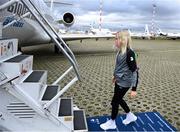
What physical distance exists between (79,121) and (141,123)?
1.05 m

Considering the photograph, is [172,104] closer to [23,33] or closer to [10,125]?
[10,125]

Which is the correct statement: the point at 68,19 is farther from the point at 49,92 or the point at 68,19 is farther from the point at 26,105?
the point at 26,105

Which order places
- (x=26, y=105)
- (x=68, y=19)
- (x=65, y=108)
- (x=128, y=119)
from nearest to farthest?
Answer: (x=26, y=105)
(x=65, y=108)
(x=128, y=119)
(x=68, y=19)

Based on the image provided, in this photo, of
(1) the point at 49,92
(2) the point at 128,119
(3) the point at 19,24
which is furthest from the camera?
(3) the point at 19,24

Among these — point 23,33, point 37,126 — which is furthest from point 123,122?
point 23,33

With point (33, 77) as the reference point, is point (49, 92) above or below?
below

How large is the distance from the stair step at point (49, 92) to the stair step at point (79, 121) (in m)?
0.48

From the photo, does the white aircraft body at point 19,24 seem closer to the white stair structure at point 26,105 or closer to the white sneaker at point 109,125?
the white stair structure at point 26,105

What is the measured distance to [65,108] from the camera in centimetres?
429

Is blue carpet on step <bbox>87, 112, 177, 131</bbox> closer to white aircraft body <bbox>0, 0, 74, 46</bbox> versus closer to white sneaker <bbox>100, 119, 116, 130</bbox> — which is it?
white sneaker <bbox>100, 119, 116, 130</bbox>

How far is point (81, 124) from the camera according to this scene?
4.09 metres

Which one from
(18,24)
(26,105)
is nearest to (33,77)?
(26,105)

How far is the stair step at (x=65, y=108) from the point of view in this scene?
3.96m

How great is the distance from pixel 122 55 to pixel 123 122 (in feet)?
3.67
